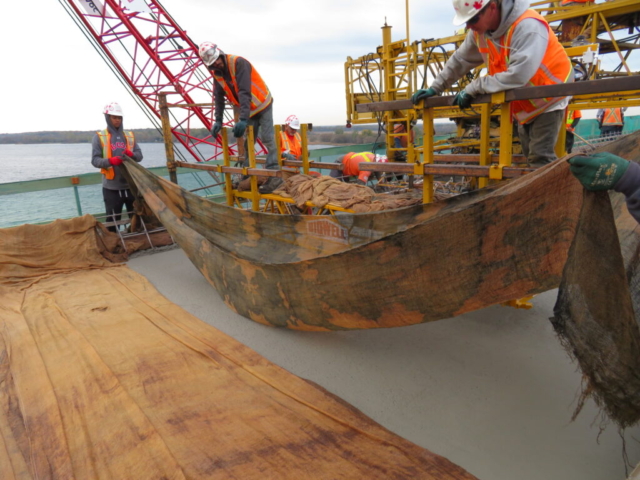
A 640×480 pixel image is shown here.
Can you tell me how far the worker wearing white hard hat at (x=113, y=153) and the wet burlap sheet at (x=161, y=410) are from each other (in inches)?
77.6

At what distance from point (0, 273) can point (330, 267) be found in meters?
3.67

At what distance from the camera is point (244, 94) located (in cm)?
407

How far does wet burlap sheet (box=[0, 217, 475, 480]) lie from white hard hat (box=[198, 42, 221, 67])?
229 cm

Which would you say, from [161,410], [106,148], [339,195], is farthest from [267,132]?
[161,410]

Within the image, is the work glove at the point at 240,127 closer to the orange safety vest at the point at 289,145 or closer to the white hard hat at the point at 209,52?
the white hard hat at the point at 209,52

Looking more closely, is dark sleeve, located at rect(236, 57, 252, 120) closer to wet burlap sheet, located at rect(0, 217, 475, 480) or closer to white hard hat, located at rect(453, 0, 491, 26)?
wet burlap sheet, located at rect(0, 217, 475, 480)

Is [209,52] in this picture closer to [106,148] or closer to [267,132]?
[267,132]

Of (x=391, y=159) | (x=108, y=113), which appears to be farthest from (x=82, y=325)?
(x=391, y=159)

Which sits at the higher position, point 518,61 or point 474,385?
point 518,61

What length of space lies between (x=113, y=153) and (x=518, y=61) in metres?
4.34

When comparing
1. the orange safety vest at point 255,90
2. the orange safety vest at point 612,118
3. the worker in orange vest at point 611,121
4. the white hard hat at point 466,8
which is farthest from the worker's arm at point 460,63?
the orange safety vest at point 612,118

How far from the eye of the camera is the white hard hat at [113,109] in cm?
502

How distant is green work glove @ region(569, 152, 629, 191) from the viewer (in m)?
1.23

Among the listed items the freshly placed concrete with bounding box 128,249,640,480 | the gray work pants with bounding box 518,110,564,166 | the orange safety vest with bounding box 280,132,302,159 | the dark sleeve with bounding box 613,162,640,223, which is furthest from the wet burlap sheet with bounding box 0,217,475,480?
the orange safety vest with bounding box 280,132,302,159
